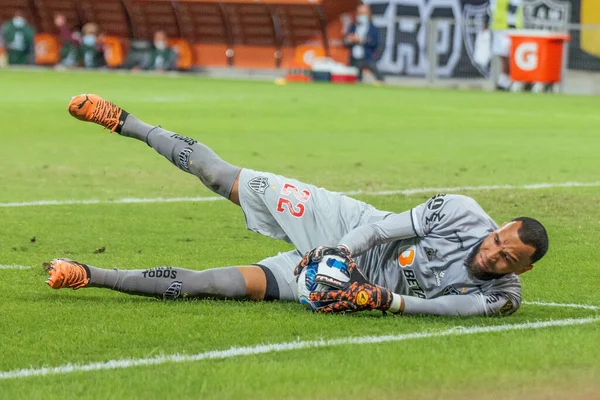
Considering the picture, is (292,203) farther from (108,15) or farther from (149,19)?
(108,15)

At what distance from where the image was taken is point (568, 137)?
20.7 m

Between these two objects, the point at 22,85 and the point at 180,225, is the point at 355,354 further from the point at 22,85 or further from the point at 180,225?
the point at 22,85

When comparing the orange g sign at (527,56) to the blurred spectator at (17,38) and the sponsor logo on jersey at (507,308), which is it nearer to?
the blurred spectator at (17,38)

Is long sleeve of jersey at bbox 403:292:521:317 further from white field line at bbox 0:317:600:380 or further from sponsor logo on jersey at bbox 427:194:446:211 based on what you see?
sponsor logo on jersey at bbox 427:194:446:211

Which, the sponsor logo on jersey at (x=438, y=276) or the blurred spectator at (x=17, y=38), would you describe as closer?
the sponsor logo on jersey at (x=438, y=276)

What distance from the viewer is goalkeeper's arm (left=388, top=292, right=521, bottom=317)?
7.01 m

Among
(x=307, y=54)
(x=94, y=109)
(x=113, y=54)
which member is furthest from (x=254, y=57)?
(x=94, y=109)

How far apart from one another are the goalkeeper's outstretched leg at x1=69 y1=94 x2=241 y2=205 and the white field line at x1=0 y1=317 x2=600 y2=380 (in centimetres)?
194

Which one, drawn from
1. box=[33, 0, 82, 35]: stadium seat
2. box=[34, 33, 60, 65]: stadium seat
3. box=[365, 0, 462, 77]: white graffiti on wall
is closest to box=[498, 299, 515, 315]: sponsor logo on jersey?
box=[365, 0, 462, 77]: white graffiti on wall

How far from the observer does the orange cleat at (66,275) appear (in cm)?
721

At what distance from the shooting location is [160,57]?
151 feet

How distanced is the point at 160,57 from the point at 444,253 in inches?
1563

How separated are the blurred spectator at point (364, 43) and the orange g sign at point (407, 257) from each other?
32303mm

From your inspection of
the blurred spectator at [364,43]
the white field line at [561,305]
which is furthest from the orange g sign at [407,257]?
the blurred spectator at [364,43]
